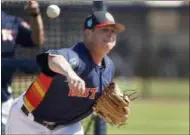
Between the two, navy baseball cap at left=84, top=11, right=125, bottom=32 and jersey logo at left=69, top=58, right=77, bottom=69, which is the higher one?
navy baseball cap at left=84, top=11, right=125, bottom=32

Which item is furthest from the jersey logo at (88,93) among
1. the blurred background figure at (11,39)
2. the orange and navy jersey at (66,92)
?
the blurred background figure at (11,39)

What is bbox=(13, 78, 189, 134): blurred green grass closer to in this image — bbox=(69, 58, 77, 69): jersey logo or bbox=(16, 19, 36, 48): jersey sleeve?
bbox=(16, 19, 36, 48): jersey sleeve

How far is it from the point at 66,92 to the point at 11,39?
1517 mm

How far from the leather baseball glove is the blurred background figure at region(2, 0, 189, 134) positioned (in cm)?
158

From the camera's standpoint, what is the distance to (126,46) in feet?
90.8

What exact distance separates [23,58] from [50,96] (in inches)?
66.8

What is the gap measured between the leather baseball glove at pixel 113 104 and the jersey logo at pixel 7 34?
1660mm

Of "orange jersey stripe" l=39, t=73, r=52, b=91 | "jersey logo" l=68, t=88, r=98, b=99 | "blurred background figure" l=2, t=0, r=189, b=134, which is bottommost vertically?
"blurred background figure" l=2, t=0, r=189, b=134

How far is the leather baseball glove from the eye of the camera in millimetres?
5270

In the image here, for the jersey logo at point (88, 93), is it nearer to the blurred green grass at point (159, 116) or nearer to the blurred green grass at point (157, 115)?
the blurred green grass at point (157, 115)

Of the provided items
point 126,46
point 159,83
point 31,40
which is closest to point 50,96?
point 31,40

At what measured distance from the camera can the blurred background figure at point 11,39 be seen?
22.0ft

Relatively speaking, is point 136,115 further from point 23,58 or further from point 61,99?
point 61,99

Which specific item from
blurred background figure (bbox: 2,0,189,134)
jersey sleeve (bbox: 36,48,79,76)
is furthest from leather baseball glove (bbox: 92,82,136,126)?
blurred background figure (bbox: 2,0,189,134)
